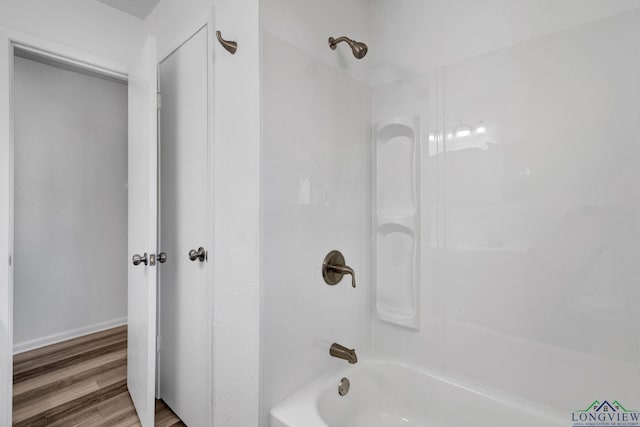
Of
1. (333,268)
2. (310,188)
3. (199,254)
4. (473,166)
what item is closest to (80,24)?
(199,254)

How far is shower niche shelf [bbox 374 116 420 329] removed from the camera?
150 centimetres

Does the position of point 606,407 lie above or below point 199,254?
below

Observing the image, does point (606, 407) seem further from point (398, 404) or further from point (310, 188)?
point (310, 188)

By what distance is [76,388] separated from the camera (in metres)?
1.95

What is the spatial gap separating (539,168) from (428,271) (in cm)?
64

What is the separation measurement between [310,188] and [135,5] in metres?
1.80

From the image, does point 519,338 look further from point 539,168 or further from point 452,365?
point 539,168

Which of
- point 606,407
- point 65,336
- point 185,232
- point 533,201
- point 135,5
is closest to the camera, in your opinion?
point 606,407

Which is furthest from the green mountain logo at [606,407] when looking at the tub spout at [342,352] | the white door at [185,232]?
the white door at [185,232]

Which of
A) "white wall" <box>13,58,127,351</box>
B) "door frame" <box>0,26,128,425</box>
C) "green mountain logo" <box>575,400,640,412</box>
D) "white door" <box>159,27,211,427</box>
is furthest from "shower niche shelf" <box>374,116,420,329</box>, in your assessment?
"white wall" <box>13,58,127,351</box>

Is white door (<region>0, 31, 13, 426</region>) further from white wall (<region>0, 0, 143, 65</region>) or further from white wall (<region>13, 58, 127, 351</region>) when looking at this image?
white wall (<region>13, 58, 127, 351</region>)

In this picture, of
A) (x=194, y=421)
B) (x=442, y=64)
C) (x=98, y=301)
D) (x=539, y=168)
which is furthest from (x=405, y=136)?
(x=98, y=301)

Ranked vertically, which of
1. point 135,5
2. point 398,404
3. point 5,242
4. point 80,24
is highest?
point 135,5

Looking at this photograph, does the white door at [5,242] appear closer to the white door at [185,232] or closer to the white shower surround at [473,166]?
the white door at [185,232]
